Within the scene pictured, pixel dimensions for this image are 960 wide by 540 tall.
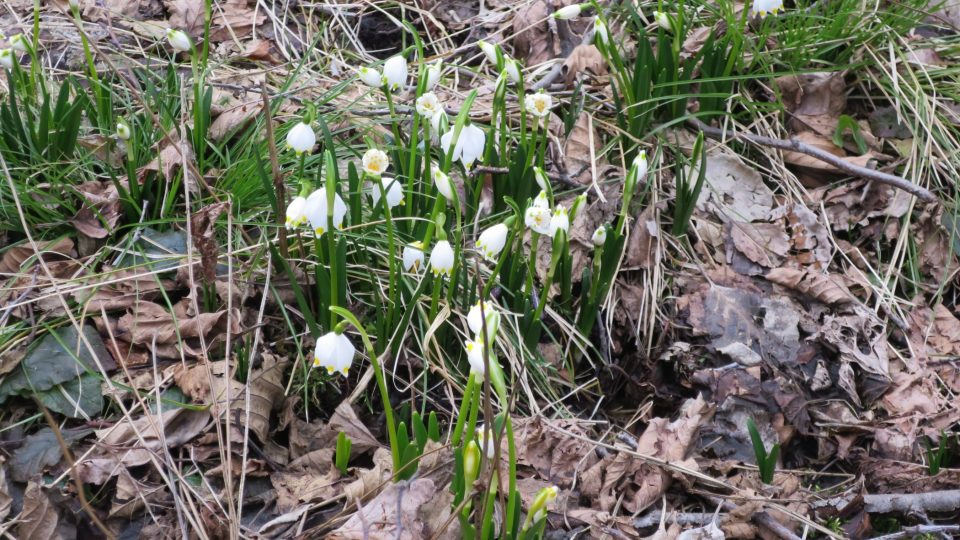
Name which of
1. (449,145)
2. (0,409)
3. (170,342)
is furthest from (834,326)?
(0,409)

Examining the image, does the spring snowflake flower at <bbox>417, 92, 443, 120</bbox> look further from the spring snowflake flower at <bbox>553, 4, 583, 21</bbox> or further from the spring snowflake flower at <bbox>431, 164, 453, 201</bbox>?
the spring snowflake flower at <bbox>553, 4, 583, 21</bbox>

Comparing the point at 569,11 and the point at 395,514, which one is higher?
the point at 569,11

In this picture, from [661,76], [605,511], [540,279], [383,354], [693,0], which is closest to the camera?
[605,511]

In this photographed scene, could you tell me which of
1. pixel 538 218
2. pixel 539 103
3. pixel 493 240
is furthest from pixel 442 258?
pixel 539 103

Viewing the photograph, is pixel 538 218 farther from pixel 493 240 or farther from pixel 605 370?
pixel 605 370

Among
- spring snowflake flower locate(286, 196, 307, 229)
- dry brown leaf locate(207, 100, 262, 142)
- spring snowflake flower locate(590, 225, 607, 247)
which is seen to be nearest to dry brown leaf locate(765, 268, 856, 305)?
spring snowflake flower locate(590, 225, 607, 247)

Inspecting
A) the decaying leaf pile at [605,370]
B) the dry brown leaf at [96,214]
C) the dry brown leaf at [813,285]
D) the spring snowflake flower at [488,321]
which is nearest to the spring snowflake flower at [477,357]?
the spring snowflake flower at [488,321]

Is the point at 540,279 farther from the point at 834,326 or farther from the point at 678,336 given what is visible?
the point at 834,326
